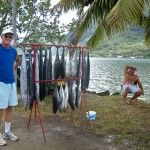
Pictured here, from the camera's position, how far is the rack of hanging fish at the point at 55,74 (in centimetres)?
493

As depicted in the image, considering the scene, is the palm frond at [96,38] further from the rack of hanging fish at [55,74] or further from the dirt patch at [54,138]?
the dirt patch at [54,138]

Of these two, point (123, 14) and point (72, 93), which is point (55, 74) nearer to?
point (72, 93)

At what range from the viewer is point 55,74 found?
531 cm

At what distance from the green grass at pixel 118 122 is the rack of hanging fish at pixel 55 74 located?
868mm

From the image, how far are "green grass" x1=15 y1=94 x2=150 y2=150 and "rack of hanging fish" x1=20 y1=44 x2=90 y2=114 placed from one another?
868mm

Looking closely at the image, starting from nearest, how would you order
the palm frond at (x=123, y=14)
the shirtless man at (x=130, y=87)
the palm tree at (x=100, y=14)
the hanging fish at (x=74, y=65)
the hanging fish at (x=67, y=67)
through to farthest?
1. the palm frond at (x=123, y=14)
2. the hanging fish at (x=67, y=67)
3. the hanging fish at (x=74, y=65)
4. the palm tree at (x=100, y=14)
5. the shirtless man at (x=130, y=87)

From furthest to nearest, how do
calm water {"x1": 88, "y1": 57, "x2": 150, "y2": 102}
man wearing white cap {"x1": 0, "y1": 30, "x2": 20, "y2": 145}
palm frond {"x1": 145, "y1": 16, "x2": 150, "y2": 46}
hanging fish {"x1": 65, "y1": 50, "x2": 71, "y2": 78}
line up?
calm water {"x1": 88, "y1": 57, "x2": 150, "y2": 102} → palm frond {"x1": 145, "y1": 16, "x2": 150, "y2": 46} → hanging fish {"x1": 65, "y1": 50, "x2": 71, "y2": 78} → man wearing white cap {"x1": 0, "y1": 30, "x2": 20, "y2": 145}

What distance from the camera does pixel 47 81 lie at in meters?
5.17

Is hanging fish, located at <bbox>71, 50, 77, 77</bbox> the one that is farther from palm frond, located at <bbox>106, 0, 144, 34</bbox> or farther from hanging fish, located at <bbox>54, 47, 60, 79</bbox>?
palm frond, located at <bbox>106, 0, 144, 34</bbox>

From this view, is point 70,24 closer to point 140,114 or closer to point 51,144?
point 140,114

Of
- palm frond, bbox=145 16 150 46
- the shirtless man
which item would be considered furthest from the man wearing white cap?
palm frond, bbox=145 16 150 46

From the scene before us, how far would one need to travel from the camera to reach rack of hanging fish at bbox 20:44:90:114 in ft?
16.2

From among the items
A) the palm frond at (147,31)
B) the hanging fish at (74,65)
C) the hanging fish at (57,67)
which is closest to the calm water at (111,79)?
the palm frond at (147,31)

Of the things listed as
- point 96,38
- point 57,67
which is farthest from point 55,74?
point 96,38
